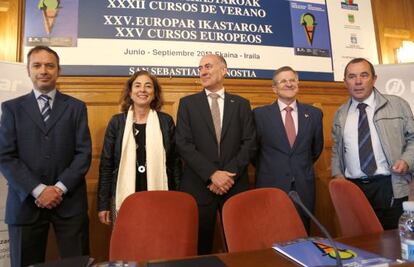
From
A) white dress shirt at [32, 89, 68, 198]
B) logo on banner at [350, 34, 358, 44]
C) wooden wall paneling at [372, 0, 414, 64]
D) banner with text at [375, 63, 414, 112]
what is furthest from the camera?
wooden wall paneling at [372, 0, 414, 64]

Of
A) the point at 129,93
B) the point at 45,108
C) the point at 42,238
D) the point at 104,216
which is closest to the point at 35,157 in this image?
the point at 45,108

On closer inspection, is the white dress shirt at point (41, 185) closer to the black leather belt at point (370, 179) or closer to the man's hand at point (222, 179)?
the man's hand at point (222, 179)

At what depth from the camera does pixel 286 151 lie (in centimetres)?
215

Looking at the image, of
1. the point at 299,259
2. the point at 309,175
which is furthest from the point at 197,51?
the point at 299,259

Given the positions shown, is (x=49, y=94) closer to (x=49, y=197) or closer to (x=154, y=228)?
(x=49, y=197)

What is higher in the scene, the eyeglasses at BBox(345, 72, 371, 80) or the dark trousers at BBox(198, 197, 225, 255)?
the eyeglasses at BBox(345, 72, 371, 80)

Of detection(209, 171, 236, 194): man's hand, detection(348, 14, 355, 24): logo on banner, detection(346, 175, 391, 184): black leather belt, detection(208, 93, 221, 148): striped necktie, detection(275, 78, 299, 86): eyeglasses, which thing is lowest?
detection(346, 175, 391, 184): black leather belt

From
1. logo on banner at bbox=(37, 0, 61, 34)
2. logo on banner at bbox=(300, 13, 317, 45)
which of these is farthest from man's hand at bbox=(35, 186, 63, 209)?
logo on banner at bbox=(300, 13, 317, 45)

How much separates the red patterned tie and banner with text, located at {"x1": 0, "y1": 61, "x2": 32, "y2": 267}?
198 centimetres

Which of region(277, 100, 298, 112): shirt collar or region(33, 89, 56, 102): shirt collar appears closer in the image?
region(33, 89, 56, 102): shirt collar

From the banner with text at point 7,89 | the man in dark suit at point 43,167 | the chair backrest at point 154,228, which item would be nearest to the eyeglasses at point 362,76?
the chair backrest at point 154,228

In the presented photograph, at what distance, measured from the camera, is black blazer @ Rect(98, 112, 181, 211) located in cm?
213

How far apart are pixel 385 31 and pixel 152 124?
3063mm

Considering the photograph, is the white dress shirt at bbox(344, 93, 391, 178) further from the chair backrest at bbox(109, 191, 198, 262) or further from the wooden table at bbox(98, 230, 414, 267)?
the chair backrest at bbox(109, 191, 198, 262)
